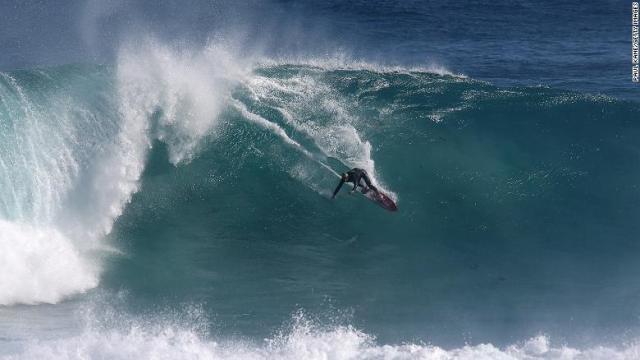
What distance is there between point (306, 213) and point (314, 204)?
28 centimetres

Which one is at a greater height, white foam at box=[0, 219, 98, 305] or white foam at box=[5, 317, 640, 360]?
white foam at box=[0, 219, 98, 305]

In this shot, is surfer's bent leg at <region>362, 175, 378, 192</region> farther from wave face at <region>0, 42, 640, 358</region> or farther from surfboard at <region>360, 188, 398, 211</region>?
wave face at <region>0, 42, 640, 358</region>

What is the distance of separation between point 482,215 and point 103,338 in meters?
8.16

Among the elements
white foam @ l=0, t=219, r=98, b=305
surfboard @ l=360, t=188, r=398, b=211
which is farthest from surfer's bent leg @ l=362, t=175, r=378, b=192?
white foam @ l=0, t=219, r=98, b=305

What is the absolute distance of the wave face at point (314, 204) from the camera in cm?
1402

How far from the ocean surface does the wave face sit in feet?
0.15

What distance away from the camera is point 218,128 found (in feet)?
60.3

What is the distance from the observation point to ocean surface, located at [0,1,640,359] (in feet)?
43.4

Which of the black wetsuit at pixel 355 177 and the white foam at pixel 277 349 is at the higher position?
the black wetsuit at pixel 355 177

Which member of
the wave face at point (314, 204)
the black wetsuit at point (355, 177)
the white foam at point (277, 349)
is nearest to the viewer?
the white foam at point (277, 349)

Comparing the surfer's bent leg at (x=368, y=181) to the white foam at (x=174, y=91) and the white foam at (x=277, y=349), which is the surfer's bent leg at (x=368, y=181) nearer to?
the white foam at (x=174, y=91)

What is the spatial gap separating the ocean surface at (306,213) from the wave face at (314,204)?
4 centimetres

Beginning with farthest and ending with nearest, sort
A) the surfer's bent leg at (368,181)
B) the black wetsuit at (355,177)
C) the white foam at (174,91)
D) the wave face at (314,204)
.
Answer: the white foam at (174,91) < the surfer's bent leg at (368,181) < the black wetsuit at (355,177) < the wave face at (314,204)

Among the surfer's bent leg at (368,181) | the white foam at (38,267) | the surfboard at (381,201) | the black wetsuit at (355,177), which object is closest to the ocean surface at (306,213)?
the white foam at (38,267)
